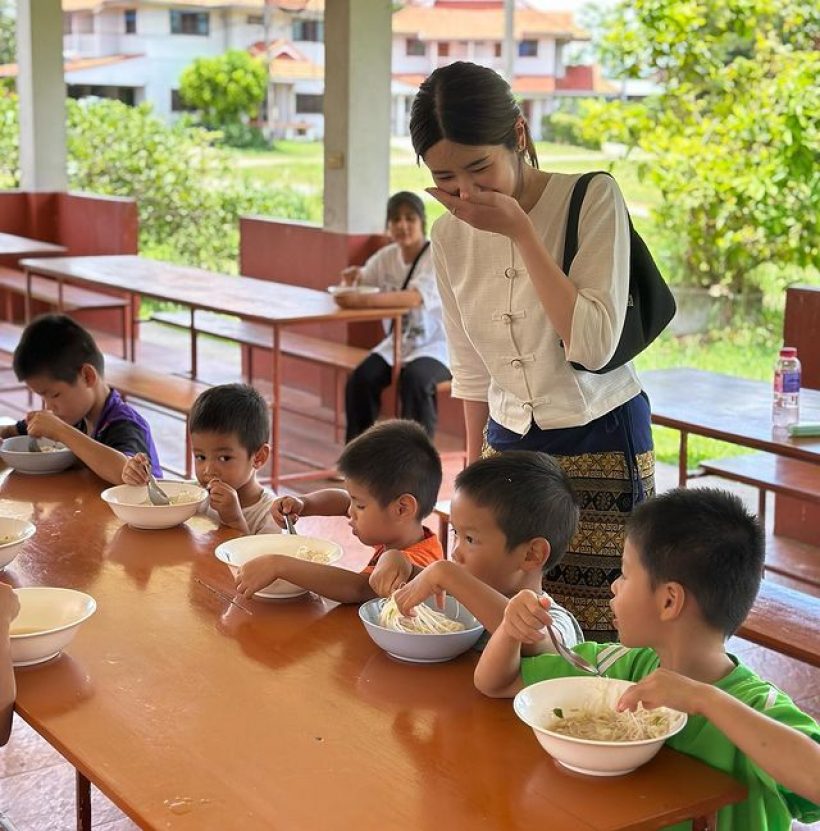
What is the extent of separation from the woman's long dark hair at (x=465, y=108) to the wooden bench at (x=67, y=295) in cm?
564

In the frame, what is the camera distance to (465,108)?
6.77 ft

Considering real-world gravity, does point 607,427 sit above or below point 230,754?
above

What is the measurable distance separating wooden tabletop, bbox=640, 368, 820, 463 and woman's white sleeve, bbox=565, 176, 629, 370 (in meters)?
1.40

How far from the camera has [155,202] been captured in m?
12.0

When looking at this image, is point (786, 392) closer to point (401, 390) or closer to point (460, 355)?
point (460, 355)

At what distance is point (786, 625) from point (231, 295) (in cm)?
346

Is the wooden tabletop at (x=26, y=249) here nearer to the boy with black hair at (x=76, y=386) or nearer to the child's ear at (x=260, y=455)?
the boy with black hair at (x=76, y=386)

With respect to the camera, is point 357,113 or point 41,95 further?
point 41,95

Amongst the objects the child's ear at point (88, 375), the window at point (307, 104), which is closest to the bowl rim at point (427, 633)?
the child's ear at point (88, 375)

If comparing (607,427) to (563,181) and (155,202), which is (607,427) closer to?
(563,181)

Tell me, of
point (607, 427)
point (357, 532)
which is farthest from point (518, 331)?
point (357, 532)

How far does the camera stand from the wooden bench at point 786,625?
2.94 meters

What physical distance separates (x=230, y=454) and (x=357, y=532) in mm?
633

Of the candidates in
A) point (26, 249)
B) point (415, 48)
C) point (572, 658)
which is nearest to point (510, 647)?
point (572, 658)
